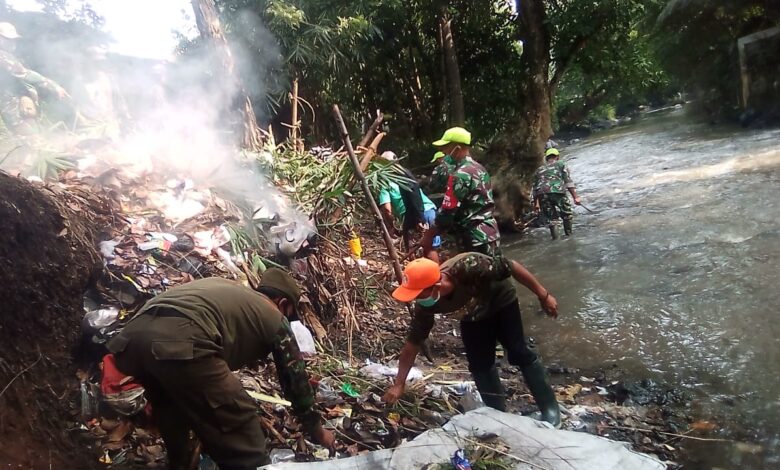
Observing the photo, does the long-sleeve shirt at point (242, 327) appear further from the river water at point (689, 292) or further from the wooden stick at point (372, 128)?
the wooden stick at point (372, 128)

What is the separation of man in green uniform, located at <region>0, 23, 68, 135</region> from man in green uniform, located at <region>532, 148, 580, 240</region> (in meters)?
6.55

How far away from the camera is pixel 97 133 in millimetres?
4945

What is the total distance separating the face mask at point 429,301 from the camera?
2.62 m

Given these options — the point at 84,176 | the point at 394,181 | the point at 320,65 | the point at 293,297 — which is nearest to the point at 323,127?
the point at 320,65

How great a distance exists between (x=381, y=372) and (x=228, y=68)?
3.92m

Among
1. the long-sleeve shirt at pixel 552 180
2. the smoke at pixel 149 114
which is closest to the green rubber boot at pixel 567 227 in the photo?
the long-sleeve shirt at pixel 552 180

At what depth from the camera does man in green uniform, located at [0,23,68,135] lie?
444 cm

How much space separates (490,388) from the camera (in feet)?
10.2

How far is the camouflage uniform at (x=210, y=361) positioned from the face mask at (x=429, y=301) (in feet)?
2.14

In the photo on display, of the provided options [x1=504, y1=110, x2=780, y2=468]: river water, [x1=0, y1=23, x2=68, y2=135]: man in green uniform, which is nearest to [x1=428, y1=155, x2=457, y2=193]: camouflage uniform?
[x1=504, y1=110, x2=780, y2=468]: river water

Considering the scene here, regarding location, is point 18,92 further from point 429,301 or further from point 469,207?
point 429,301

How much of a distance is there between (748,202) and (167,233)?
300 inches

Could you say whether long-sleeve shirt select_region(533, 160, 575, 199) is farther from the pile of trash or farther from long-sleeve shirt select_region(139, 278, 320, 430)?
long-sleeve shirt select_region(139, 278, 320, 430)

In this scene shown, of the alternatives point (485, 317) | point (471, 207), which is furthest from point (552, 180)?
point (485, 317)
